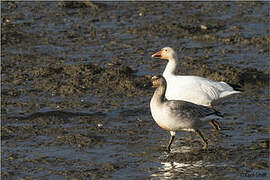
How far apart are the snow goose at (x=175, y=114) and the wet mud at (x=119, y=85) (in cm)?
38

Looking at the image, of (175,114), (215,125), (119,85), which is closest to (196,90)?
(215,125)

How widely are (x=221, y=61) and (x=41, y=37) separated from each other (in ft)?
14.8

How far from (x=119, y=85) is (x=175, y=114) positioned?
338 centimetres

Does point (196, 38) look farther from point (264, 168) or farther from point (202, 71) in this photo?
point (264, 168)

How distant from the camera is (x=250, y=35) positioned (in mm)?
15195

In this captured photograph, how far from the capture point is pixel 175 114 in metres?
8.77

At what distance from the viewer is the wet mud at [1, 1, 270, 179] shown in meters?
8.34

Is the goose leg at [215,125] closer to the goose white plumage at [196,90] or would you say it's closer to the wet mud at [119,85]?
the wet mud at [119,85]

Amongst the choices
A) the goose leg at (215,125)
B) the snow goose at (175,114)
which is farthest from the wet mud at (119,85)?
the snow goose at (175,114)

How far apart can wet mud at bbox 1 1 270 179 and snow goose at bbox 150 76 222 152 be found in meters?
0.38

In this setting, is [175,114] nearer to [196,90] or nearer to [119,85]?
[196,90]

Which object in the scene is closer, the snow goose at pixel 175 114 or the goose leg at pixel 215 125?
the snow goose at pixel 175 114

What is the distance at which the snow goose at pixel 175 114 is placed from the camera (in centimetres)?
875

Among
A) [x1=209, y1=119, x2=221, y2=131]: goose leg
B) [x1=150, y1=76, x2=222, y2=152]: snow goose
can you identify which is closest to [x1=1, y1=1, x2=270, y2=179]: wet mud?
[x1=209, y1=119, x2=221, y2=131]: goose leg
